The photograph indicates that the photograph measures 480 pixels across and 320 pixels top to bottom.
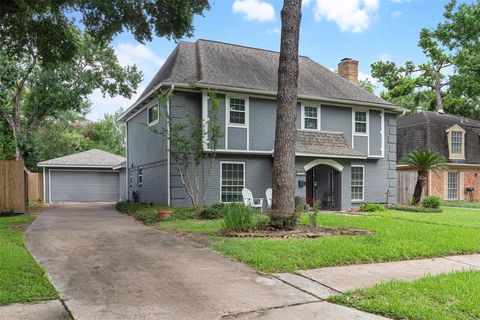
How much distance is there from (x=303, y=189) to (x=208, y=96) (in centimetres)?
568

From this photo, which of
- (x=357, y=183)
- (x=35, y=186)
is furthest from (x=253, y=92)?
(x=35, y=186)

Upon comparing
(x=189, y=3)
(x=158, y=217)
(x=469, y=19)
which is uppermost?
(x=469, y=19)

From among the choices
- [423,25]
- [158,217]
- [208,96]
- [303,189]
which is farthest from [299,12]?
[423,25]

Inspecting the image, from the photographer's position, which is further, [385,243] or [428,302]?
[385,243]

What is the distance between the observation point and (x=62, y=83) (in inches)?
953

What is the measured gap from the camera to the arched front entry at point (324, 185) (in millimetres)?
18231

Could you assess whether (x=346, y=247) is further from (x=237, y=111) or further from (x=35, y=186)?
(x=35, y=186)

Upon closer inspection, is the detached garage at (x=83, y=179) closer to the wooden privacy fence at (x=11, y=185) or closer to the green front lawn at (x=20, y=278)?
the wooden privacy fence at (x=11, y=185)

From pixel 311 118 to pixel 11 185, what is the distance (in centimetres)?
1224

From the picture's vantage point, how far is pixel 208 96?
15.5 m

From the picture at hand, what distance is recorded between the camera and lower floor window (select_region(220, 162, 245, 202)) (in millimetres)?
16359

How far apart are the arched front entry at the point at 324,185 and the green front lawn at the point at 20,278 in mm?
12911

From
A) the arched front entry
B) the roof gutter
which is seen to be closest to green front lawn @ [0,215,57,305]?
the roof gutter

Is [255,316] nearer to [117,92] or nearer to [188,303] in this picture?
[188,303]
